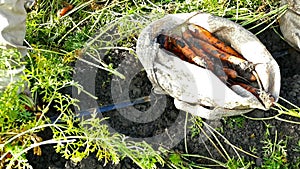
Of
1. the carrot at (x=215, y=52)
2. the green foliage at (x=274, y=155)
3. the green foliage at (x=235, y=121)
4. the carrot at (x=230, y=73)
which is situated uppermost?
the carrot at (x=215, y=52)

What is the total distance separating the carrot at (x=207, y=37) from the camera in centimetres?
227

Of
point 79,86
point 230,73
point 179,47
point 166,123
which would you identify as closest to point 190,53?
point 179,47

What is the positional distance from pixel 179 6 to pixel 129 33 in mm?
271

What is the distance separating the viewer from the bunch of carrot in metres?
2.19

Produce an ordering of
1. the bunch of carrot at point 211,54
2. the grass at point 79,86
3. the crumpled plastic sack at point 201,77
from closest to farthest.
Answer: the grass at point 79,86, the crumpled plastic sack at point 201,77, the bunch of carrot at point 211,54

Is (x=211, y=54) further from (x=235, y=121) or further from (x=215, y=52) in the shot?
(x=235, y=121)

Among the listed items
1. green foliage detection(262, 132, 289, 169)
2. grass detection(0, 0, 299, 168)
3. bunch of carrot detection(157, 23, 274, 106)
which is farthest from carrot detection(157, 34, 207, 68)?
green foliage detection(262, 132, 289, 169)

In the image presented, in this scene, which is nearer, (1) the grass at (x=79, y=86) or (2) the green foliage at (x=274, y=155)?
(1) the grass at (x=79, y=86)

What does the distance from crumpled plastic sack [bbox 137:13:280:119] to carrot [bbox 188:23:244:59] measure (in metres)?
0.04

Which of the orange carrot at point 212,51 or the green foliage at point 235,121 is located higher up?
the orange carrot at point 212,51

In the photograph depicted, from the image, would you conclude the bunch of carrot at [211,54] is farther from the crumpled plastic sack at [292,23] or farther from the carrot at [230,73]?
the crumpled plastic sack at [292,23]

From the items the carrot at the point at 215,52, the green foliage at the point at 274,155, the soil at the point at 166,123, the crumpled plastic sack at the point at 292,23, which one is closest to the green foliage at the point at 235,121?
the soil at the point at 166,123

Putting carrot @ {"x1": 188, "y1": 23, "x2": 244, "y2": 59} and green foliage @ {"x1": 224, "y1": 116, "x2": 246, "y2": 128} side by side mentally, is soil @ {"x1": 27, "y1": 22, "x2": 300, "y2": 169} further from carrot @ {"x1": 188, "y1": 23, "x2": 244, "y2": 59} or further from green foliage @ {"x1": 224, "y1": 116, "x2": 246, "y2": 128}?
carrot @ {"x1": 188, "y1": 23, "x2": 244, "y2": 59}

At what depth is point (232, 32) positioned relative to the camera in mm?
2268
